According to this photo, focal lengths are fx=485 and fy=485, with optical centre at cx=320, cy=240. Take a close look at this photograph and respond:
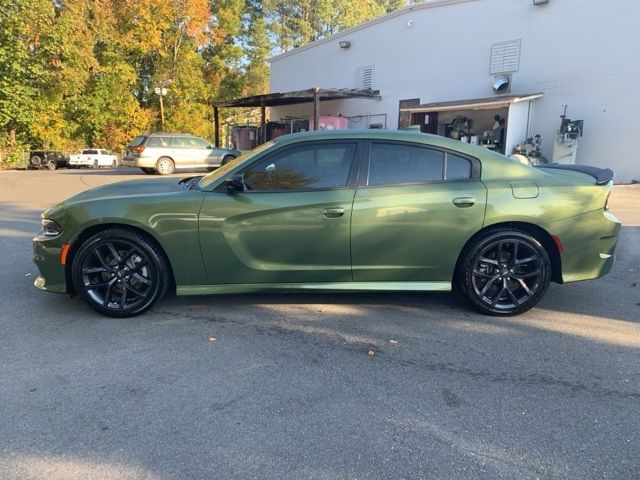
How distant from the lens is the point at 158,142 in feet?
62.0

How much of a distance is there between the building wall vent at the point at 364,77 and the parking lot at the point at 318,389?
1971 cm

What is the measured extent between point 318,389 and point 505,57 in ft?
58.0

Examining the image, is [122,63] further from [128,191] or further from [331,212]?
[331,212]

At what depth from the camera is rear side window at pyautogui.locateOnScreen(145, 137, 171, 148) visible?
61.6ft

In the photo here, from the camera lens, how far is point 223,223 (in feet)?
13.1

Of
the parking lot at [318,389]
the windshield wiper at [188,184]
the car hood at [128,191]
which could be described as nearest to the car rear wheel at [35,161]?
the parking lot at [318,389]

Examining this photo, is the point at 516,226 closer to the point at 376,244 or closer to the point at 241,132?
the point at 376,244

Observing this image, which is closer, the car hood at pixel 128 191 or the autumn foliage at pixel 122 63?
the car hood at pixel 128 191

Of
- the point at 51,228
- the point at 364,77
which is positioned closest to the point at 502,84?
the point at 364,77

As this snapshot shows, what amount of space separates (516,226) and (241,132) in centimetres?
2557

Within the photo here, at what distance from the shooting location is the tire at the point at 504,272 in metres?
4.15

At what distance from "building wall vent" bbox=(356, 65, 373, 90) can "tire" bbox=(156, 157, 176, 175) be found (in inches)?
386

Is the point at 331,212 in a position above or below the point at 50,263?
above

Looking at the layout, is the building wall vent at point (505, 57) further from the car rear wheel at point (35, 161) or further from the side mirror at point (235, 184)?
the car rear wheel at point (35, 161)
